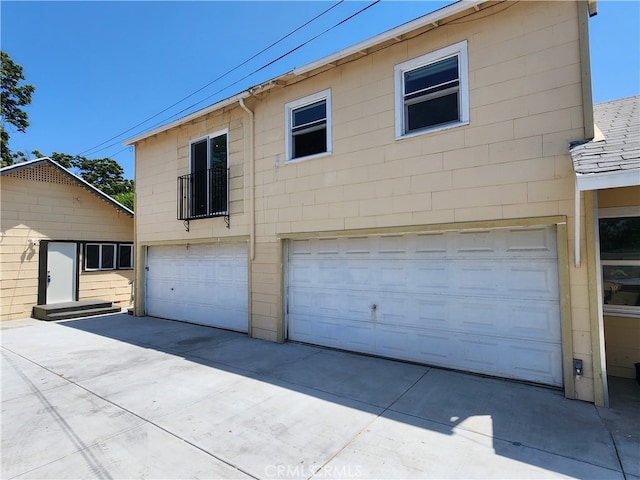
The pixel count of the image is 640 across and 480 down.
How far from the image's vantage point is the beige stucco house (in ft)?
13.6

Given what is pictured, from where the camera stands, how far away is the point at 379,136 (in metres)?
5.61

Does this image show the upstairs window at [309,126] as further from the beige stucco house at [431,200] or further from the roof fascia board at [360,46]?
the roof fascia board at [360,46]

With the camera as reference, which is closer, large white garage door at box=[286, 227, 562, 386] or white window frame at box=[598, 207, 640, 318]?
large white garage door at box=[286, 227, 562, 386]

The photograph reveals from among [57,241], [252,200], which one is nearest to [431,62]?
[252,200]

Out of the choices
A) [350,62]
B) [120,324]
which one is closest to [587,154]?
[350,62]

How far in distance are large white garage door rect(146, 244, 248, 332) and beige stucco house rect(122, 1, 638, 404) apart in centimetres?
10

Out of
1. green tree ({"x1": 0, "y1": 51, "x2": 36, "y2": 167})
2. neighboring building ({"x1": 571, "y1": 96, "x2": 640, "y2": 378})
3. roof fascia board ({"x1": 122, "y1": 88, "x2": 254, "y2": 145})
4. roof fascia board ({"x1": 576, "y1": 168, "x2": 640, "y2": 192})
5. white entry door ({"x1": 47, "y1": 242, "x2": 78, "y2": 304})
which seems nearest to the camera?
roof fascia board ({"x1": 576, "y1": 168, "x2": 640, "y2": 192})

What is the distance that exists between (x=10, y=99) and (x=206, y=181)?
19.8 meters

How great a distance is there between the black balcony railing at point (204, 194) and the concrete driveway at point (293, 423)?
3.72 metres

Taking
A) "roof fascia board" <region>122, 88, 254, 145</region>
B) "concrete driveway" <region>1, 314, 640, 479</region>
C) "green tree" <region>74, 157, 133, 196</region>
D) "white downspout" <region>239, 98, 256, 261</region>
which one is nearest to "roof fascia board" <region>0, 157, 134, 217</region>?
"roof fascia board" <region>122, 88, 254, 145</region>

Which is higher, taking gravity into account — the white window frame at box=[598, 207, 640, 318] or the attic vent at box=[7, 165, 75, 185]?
the attic vent at box=[7, 165, 75, 185]

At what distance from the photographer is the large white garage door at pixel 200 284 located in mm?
7927

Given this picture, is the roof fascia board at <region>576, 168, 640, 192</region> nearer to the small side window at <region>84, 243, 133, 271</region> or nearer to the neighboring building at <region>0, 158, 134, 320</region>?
the neighboring building at <region>0, 158, 134, 320</region>

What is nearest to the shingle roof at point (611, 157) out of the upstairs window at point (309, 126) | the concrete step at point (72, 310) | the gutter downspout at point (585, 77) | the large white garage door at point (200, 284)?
the gutter downspout at point (585, 77)
